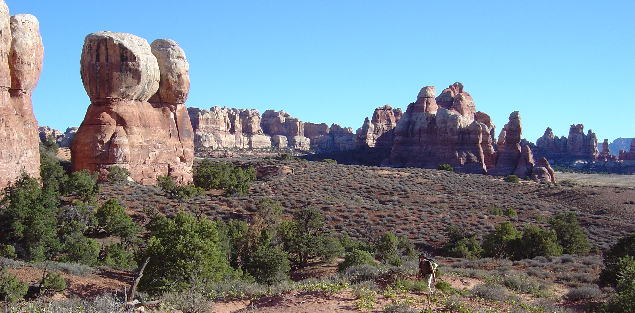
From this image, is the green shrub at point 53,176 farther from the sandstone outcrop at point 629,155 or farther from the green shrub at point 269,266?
the sandstone outcrop at point 629,155

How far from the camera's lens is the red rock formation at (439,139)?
254 ft

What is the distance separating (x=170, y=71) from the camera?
41250 millimetres

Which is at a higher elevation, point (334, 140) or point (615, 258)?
point (334, 140)

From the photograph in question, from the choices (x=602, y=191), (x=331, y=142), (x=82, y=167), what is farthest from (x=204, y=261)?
(x=331, y=142)

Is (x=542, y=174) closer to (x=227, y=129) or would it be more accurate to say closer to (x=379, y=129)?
(x=379, y=129)

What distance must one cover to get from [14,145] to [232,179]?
16776 millimetres

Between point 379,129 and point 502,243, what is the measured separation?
91.9 meters

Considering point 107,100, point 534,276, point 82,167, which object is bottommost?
point 534,276

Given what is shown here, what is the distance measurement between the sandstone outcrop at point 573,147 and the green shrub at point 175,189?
362ft

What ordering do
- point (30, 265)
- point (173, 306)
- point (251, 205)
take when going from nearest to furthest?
point (173, 306) → point (30, 265) → point (251, 205)

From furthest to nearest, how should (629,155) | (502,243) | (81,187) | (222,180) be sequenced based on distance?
(629,155) < (222,180) < (81,187) < (502,243)

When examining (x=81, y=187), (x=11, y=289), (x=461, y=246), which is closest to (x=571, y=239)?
(x=461, y=246)

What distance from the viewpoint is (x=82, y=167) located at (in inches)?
1400

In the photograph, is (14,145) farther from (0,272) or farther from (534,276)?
(534,276)
